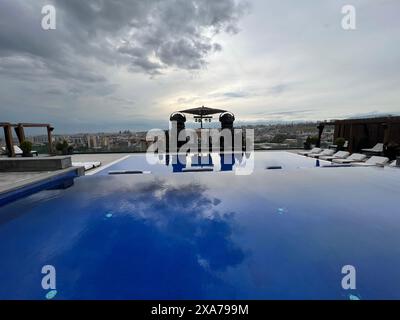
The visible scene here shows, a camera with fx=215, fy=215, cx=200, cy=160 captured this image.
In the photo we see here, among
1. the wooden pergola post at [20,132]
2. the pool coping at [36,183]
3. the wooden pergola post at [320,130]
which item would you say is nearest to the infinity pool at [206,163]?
the pool coping at [36,183]

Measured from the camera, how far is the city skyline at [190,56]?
752cm

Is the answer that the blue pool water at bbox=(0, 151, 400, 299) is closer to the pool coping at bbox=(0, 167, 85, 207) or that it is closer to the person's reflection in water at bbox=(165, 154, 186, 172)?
the pool coping at bbox=(0, 167, 85, 207)

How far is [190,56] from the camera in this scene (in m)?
11.7

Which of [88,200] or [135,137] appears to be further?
[135,137]

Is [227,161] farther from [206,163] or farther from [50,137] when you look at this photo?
[50,137]

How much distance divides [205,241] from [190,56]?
35.1 feet

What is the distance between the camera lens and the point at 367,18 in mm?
7375

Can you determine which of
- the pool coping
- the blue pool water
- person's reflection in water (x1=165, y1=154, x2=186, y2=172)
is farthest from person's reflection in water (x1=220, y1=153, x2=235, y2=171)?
the pool coping

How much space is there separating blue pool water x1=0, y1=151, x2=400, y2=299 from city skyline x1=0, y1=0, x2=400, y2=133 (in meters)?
5.29

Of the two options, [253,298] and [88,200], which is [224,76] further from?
[253,298]

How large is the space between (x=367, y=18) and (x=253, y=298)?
961 centimetres

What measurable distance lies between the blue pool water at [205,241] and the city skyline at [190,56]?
17.3 feet

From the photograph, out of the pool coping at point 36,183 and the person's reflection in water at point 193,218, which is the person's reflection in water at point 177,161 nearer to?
the person's reflection in water at point 193,218

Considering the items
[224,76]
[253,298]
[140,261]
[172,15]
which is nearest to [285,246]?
[253,298]
